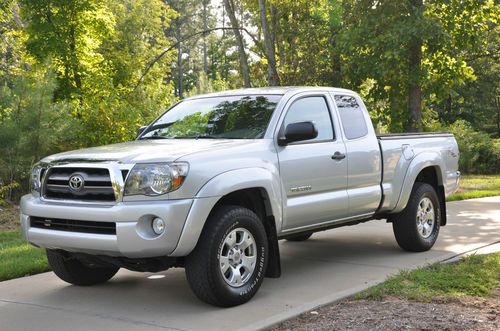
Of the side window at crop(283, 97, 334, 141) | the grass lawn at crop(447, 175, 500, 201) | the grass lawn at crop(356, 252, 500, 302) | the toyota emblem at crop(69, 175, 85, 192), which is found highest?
the side window at crop(283, 97, 334, 141)

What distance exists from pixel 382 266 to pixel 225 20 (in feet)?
209

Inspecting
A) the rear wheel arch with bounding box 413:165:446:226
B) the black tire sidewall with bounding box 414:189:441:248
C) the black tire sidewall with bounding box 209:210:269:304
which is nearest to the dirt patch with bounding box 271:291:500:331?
the black tire sidewall with bounding box 209:210:269:304

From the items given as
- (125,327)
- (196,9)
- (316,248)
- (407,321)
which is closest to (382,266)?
(316,248)

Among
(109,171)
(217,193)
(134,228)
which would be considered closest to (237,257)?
(217,193)

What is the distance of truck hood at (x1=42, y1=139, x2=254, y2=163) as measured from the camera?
213 inches

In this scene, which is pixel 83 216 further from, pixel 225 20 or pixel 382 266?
pixel 225 20

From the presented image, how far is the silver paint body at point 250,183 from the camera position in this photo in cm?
A: 524

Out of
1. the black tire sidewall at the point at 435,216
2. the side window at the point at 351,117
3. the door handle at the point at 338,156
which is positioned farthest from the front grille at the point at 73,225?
the black tire sidewall at the point at 435,216

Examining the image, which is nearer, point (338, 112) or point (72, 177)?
point (72, 177)

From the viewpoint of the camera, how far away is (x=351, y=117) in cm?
755

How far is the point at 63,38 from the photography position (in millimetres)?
15609

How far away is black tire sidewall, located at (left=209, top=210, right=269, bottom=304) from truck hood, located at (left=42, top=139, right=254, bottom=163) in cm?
68

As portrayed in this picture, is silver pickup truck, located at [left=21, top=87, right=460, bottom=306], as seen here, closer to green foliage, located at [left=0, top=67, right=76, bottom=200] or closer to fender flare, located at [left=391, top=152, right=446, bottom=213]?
fender flare, located at [left=391, top=152, right=446, bottom=213]

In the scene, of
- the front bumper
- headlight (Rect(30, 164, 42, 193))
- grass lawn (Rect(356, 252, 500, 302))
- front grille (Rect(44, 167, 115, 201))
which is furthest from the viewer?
headlight (Rect(30, 164, 42, 193))
